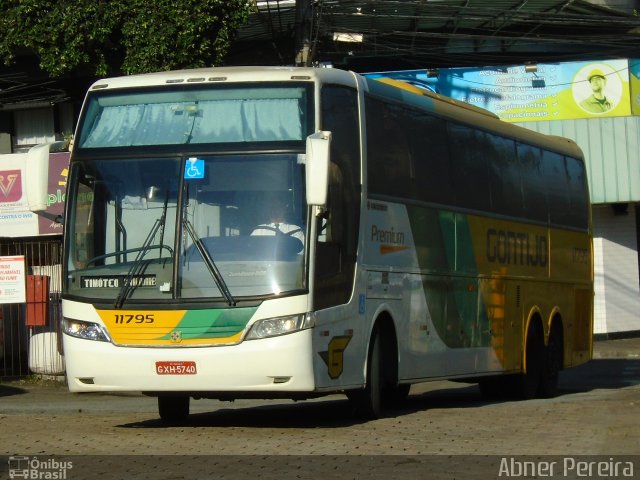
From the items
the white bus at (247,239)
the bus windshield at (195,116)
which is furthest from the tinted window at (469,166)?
the bus windshield at (195,116)

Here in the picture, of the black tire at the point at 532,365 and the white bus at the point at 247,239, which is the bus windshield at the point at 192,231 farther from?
the black tire at the point at 532,365

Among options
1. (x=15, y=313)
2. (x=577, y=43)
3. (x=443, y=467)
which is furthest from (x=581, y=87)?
(x=443, y=467)

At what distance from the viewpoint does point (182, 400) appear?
13430mm

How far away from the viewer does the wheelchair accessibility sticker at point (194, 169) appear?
38.8 feet

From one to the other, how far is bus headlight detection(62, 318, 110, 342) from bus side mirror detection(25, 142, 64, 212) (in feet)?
4.07

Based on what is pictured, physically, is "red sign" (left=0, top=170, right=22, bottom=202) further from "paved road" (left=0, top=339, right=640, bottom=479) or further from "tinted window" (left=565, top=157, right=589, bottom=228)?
"tinted window" (left=565, top=157, right=589, bottom=228)

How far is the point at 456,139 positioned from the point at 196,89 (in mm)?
4392

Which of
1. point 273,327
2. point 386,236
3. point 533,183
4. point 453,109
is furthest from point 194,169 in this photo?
point 533,183

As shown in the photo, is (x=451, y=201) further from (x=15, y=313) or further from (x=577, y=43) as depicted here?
(x=577, y=43)

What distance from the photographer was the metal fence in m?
22.0

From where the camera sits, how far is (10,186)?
90.4ft

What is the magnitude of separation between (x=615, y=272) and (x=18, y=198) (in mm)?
15541

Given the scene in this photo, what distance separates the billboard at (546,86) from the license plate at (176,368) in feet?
63.7

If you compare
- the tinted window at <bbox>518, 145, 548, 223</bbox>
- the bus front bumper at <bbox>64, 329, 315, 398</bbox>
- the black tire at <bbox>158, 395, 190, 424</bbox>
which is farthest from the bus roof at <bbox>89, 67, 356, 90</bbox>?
the tinted window at <bbox>518, 145, 548, 223</bbox>
